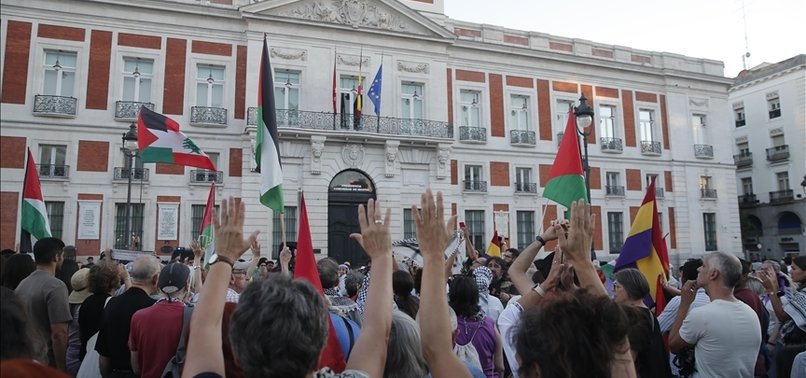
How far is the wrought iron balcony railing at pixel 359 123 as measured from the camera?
22.1m

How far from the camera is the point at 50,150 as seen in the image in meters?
19.9

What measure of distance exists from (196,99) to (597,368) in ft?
73.2

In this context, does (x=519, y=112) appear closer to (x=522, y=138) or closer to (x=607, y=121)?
(x=522, y=138)

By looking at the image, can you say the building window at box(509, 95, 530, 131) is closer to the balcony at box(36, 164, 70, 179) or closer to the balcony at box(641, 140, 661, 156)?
the balcony at box(641, 140, 661, 156)

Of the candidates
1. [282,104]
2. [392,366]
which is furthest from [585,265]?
[282,104]

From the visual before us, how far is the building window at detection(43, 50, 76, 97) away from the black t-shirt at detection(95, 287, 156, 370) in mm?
19889

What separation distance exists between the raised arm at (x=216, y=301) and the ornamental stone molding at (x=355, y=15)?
71.4 feet

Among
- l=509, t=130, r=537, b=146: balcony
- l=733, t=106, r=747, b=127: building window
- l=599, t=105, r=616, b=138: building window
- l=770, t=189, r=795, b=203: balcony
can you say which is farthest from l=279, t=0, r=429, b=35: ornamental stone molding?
A: l=733, t=106, r=747, b=127: building window

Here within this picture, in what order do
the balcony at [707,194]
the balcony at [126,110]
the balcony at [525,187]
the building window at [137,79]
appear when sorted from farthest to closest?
the balcony at [707,194] < the balcony at [525,187] < the building window at [137,79] < the balcony at [126,110]

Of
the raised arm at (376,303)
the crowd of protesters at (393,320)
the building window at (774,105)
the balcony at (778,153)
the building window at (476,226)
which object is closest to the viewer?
the crowd of protesters at (393,320)

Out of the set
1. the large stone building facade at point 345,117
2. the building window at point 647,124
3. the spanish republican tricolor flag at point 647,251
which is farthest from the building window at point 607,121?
the spanish republican tricolor flag at point 647,251

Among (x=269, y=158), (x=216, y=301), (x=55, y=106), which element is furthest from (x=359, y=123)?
(x=216, y=301)

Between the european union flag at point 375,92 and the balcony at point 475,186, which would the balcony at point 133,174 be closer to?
the european union flag at point 375,92

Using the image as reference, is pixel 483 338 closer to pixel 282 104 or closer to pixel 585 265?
pixel 585 265
